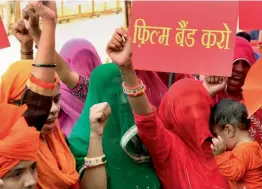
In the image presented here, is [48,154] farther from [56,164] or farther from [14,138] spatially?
[14,138]

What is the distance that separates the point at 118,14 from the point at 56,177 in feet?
9.14

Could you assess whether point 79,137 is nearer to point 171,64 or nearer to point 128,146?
point 128,146

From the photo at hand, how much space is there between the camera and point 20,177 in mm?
1210

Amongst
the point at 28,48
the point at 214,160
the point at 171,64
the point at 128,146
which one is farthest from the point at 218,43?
the point at 28,48

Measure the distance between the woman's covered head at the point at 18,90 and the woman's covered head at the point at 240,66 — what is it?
925 mm

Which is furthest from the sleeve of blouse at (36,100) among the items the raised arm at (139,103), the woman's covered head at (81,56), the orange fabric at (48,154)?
the woman's covered head at (81,56)

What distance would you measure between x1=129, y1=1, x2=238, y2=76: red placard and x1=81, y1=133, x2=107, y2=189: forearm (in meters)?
0.26

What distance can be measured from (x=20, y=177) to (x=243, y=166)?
0.85 metres

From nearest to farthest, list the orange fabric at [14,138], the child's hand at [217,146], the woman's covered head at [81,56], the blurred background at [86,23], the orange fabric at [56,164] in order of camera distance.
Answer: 1. the orange fabric at [14,138]
2. the orange fabric at [56,164]
3. the child's hand at [217,146]
4. the woman's covered head at [81,56]
5. the blurred background at [86,23]

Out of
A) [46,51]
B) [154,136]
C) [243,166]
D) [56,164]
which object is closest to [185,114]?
[154,136]

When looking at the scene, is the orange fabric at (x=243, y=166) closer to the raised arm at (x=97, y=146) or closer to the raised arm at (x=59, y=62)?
the raised arm at (x=97, y=146)

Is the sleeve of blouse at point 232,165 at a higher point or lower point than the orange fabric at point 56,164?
lower

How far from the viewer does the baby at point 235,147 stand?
172 cm

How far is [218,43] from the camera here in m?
1.28
